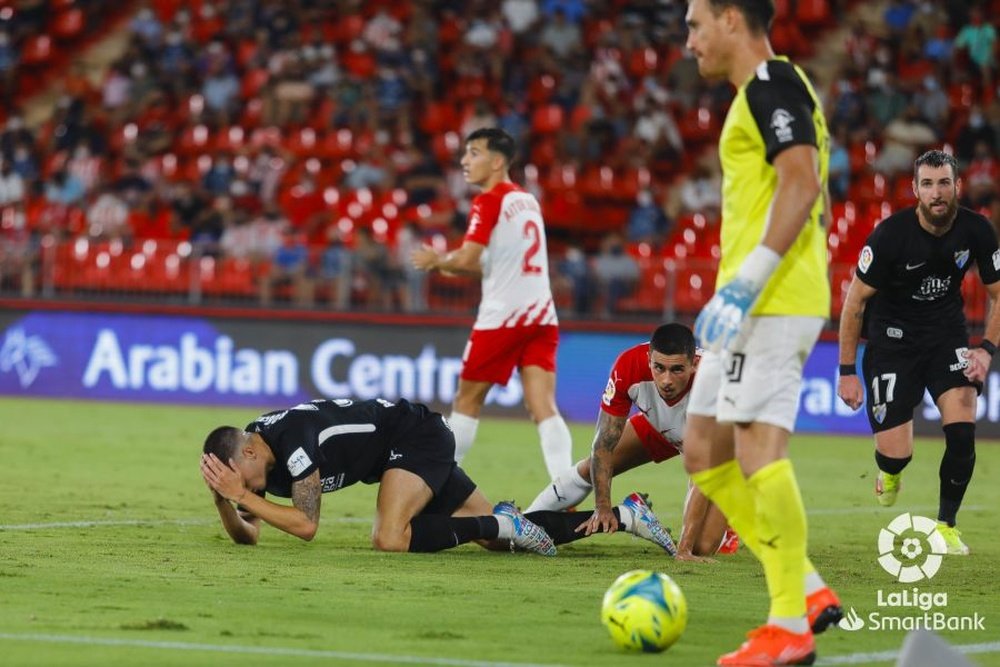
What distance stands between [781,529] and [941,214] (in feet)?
13.7

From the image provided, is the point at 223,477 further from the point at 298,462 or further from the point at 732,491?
the point at 732,491

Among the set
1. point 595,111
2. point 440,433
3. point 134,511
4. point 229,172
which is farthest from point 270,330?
point 440,433

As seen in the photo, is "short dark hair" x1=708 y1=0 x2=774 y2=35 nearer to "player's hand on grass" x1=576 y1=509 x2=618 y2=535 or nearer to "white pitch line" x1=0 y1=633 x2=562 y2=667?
"white pitch line" x1=0 y1=633 x2=562 y2=667

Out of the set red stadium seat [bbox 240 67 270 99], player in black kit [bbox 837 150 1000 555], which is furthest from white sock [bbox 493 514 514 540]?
red stadium seat [bbox 240 67 270 99]

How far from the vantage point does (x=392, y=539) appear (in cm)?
923

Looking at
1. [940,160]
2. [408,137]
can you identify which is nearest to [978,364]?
[940,160]

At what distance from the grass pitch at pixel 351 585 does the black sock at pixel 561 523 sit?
0.15 m

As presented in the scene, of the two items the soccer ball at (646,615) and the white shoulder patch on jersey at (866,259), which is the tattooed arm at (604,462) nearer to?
the white shoulder patch on jersey at (866,259)

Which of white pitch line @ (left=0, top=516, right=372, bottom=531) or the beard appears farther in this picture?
white pitch line @ (left=0, top=516, right=372, bottom=531)

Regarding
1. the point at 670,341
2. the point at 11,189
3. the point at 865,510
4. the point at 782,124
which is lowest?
the point at 865,510

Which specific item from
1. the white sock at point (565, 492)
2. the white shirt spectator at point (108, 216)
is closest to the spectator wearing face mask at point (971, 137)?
the white shirt spectator at point (108, 216)

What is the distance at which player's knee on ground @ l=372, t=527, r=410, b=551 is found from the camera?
9.23m

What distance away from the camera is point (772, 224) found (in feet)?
19.7

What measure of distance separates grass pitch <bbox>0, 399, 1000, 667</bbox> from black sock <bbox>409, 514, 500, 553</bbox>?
113mm
